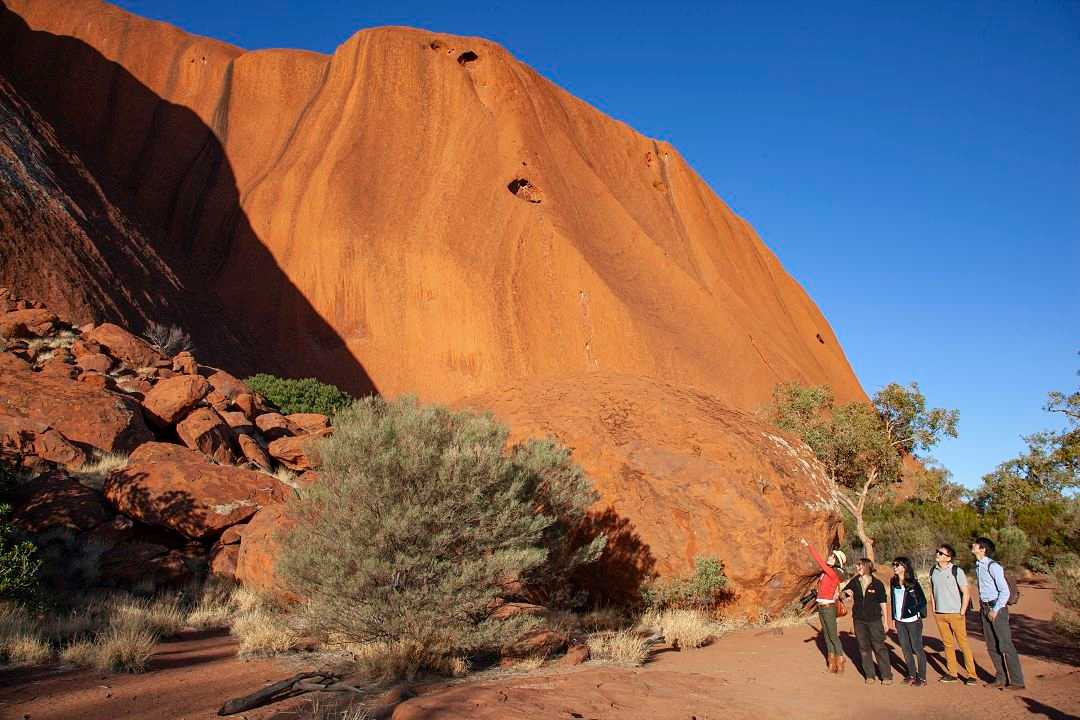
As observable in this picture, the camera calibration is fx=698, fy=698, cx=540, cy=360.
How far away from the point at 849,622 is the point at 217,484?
9.17 meters

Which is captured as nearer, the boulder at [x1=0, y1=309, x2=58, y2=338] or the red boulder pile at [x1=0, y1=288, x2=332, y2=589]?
the red boulder pile at [x1=0, y1=288, x2=332, y2=589]

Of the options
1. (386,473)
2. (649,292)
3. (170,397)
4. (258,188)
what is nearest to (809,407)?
(649,292)

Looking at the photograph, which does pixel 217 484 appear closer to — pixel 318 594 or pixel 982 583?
pixel 318 594

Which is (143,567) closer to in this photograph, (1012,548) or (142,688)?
(142,688)

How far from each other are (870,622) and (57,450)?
11411mm

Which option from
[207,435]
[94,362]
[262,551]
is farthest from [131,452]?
[262,551]

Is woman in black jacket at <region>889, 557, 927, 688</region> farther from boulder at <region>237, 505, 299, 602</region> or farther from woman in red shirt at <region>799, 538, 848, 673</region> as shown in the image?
boulder at <region>237, 505, 299, 602</region>

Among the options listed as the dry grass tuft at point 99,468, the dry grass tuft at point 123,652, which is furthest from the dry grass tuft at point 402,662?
the dry grass tuft at point 99,468

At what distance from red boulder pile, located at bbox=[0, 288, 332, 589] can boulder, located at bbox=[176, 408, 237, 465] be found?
2 centimetres

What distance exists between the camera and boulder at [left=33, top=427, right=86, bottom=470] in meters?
10.6

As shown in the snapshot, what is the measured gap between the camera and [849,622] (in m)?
9.91

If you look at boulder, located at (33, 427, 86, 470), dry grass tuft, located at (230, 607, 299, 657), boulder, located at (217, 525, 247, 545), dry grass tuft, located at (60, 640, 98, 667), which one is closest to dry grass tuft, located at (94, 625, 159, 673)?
dry grass tuft, located at (60, 640, 98, 667)

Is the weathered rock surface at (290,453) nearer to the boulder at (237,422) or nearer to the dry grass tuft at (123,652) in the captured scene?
the boulder at (237,422)

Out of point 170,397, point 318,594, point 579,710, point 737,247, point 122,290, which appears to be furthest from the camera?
point 737,247
